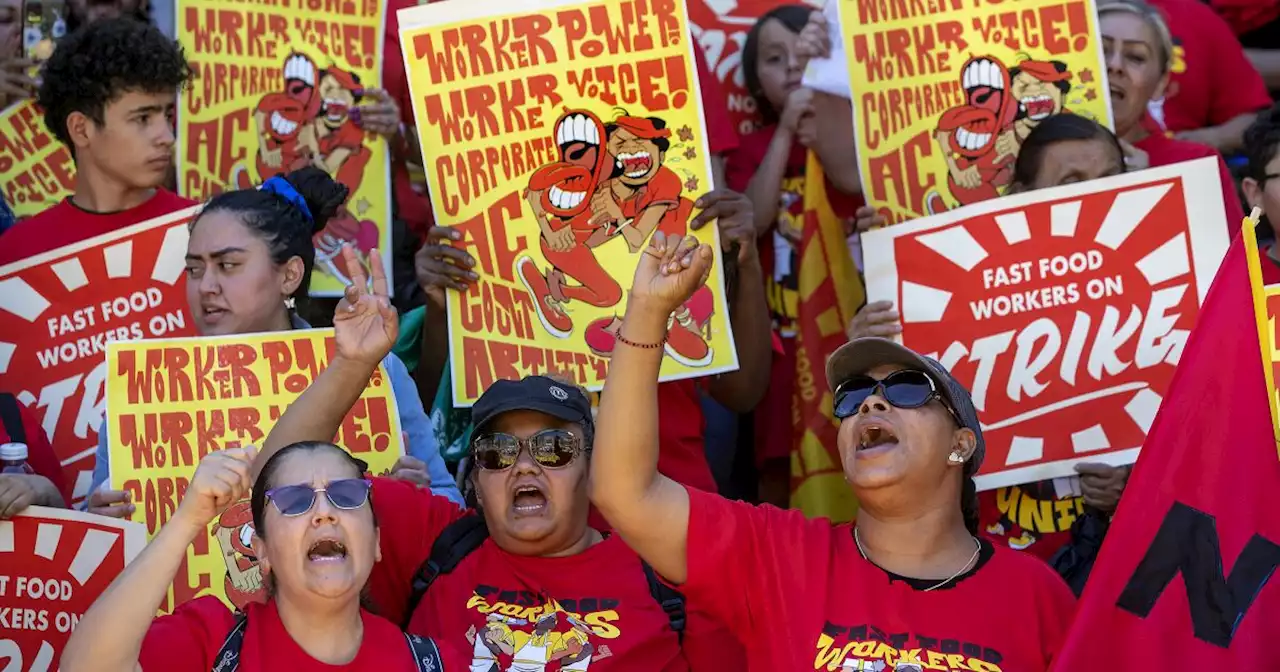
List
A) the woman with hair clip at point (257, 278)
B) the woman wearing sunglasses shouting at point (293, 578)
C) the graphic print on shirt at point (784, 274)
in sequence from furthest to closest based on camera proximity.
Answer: the graphic print on shirt at point (784, 274) < the woman with hair clip at point (257, 278) < the woman wearing sunglasses shouting at point (293, 578)

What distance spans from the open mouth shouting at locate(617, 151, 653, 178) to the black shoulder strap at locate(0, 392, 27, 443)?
62.7 inches

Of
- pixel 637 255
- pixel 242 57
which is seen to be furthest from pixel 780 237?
pixel 242 57

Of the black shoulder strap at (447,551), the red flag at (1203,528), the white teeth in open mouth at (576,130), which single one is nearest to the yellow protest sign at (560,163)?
the white teeth in open mouth at (576,130)

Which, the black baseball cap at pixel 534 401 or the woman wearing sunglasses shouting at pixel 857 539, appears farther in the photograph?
the black baseball cap at pixel 534 401

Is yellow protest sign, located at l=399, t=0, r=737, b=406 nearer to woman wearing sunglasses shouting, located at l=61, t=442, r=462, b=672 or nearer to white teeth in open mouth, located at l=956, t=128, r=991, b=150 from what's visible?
white teeth in open mouth, located at l=956, t=128, r=991, b=150

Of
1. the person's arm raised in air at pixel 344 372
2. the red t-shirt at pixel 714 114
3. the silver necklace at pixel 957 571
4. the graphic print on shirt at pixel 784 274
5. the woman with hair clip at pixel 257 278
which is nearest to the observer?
the silver necklace at pixel 957 571

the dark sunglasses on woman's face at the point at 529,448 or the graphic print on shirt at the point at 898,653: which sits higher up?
the dark sunglasses on woman's face at the point at 529,448

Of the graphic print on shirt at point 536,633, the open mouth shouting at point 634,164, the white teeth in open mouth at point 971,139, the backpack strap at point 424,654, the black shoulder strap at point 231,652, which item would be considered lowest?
the graphic print on shirt at point 536,633

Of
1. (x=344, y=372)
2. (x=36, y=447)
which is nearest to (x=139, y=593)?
(x=344, y=372)

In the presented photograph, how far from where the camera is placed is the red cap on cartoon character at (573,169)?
484cm

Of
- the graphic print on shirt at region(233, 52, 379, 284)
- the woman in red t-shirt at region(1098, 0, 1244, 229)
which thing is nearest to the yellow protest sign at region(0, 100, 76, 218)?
the graphic print on shirt at region(233, 52, 379, 284)

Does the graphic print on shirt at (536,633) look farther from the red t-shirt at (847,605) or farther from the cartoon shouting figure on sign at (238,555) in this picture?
the cartoon shouting figure on sign at (238,555)

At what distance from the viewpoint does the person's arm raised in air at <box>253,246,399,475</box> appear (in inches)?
154

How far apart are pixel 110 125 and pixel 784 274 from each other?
2.03 metres
